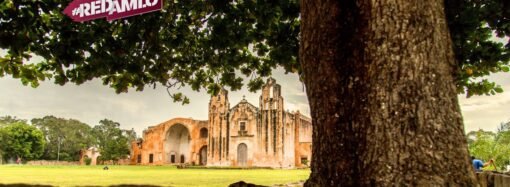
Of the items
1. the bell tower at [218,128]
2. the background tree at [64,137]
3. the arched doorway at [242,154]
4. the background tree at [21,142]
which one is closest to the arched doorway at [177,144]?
the bell tower at [218,128]

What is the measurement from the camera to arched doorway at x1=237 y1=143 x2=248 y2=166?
157 ft

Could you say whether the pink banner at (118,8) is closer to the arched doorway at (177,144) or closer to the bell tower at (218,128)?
the bell tower at (218,128)

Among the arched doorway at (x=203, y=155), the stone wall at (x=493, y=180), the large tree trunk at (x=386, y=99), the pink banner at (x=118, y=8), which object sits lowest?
the arched doorway at (x=203, y=155)

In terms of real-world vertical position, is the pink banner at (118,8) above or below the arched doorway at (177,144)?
above

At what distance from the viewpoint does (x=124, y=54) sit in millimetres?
7602

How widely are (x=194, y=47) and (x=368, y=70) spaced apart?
695 cm

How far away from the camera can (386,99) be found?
94.7 inches

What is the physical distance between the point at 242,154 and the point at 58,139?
4759 cm

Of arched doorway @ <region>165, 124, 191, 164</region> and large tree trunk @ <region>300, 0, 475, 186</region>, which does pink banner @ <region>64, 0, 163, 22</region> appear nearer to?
large tree trunk @ <region>300, 0, 475, 186</region>

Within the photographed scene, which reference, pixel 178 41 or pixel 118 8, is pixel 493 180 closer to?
pixel 118 8

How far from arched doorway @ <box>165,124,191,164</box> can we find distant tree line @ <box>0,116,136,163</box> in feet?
19.0

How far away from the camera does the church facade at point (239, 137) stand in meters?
45.9

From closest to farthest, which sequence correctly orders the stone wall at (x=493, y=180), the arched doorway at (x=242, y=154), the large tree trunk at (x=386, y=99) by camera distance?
the large tree trunk at (x=386, y=99), the stone wall at (x=493, y=180), the arched doorway at (x=242, y=154)

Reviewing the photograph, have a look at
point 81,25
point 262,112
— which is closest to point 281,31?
point 81,25
